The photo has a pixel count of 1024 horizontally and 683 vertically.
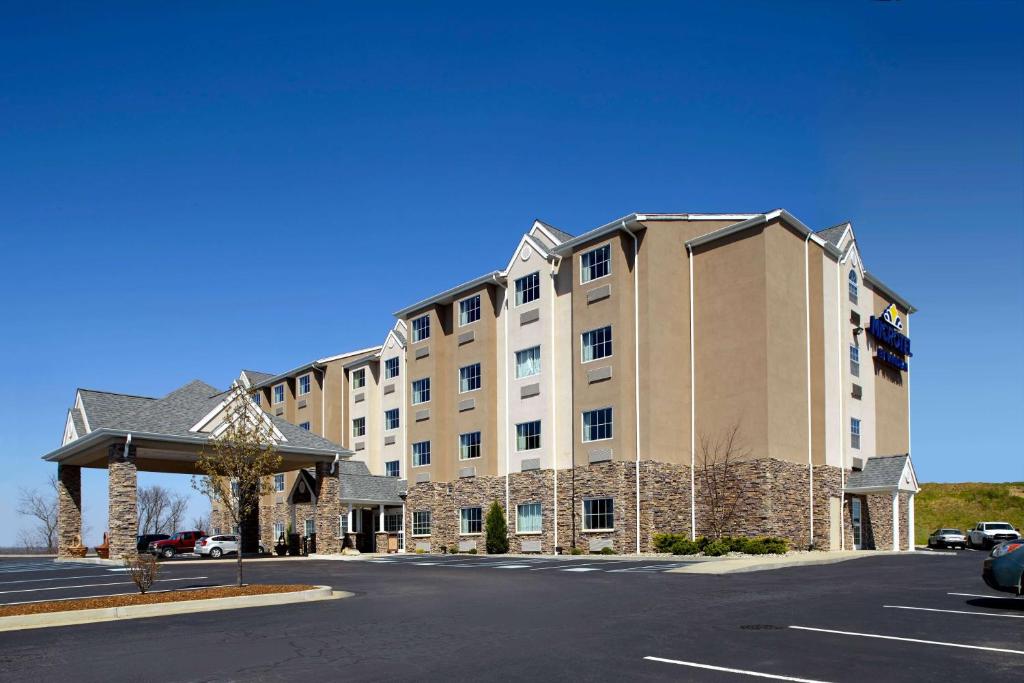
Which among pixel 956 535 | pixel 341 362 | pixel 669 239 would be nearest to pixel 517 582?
pixel 669 239

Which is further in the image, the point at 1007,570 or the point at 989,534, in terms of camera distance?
the point at 989,534

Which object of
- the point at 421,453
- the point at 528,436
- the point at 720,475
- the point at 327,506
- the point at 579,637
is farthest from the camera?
the point at 421,453

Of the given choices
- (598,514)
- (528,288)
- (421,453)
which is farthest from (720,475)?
(421,453)

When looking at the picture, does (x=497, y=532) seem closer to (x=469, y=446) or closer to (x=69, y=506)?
(x=469, y=446)

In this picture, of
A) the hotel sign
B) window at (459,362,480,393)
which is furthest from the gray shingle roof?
window at (459,362,480,393)

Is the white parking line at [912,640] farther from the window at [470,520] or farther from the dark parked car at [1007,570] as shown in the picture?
the window at [470,520]

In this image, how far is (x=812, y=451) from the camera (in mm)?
39312

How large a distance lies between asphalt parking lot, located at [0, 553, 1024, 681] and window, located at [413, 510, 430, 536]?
29693 mm

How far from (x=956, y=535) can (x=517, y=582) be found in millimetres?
35824

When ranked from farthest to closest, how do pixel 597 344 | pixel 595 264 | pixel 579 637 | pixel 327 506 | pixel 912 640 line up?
pixel 595 264 < pixel 597 344 < pixel 327 506 < pixel 579 637 < pixel 912 640

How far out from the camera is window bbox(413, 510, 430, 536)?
50.3 meters

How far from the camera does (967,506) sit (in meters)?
67.9

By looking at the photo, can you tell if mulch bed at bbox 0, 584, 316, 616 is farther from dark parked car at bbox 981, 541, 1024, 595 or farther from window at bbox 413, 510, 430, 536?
window at bbox 413, 510, 430, 536

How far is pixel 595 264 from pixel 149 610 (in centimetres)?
2855
